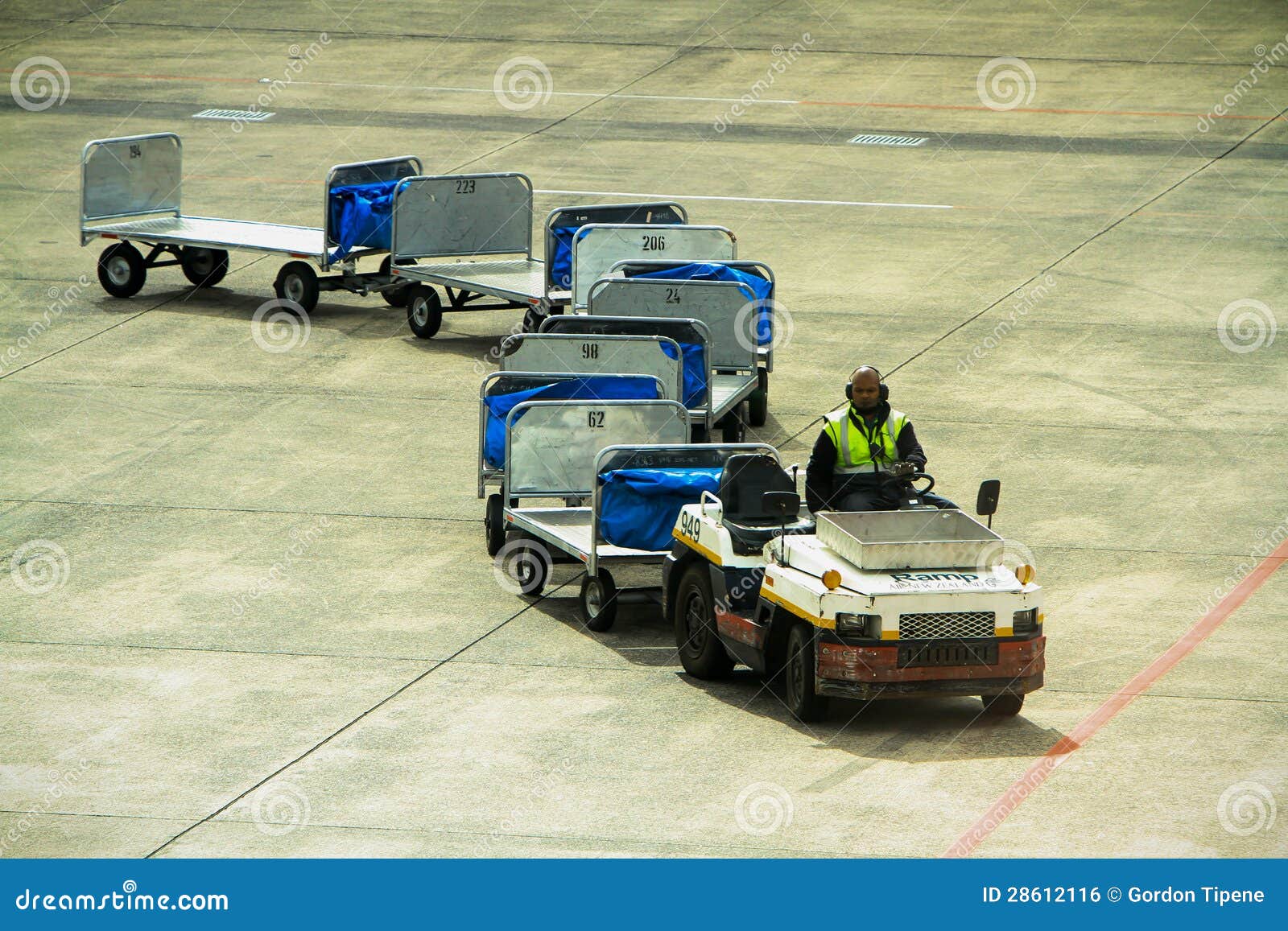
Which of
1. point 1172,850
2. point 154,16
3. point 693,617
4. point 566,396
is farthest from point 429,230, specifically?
point 154,16

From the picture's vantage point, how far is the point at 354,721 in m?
11.9

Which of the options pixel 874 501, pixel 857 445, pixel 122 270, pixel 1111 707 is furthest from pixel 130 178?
pixel 1111 707

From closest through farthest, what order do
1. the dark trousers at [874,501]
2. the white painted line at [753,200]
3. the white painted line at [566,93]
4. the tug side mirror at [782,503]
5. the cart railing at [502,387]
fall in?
the tug side mirror at [782,503]
the dark trousers at [874,501]
the cart railing at [502,387]
the white painted line at [753,200]
the white painted line at [566,93]

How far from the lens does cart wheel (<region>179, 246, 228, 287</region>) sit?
24094mm

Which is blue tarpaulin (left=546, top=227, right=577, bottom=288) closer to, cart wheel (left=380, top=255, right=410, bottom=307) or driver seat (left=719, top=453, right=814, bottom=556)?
cart wheel (left=380, top=255, right=410, bottom=307)

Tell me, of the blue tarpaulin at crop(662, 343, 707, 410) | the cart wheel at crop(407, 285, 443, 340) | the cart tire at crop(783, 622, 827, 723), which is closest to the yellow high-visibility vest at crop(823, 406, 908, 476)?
the cart tire at crop(783, 622, 827, 723)

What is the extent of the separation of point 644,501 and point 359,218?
991 centimetres

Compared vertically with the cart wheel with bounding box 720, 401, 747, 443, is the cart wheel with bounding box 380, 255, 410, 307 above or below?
above

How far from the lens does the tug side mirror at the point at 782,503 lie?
38.9 ft

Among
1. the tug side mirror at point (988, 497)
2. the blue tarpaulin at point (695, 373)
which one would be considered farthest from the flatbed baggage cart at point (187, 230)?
the tug side mirror at point (988, 497)

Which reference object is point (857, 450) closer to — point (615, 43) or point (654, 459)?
point (654, 459)

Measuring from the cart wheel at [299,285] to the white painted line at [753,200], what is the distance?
6820 mm

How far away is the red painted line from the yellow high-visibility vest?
227cm

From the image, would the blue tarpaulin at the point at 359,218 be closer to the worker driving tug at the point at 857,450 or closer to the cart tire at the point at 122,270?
the cart tire at the point at 122,270
